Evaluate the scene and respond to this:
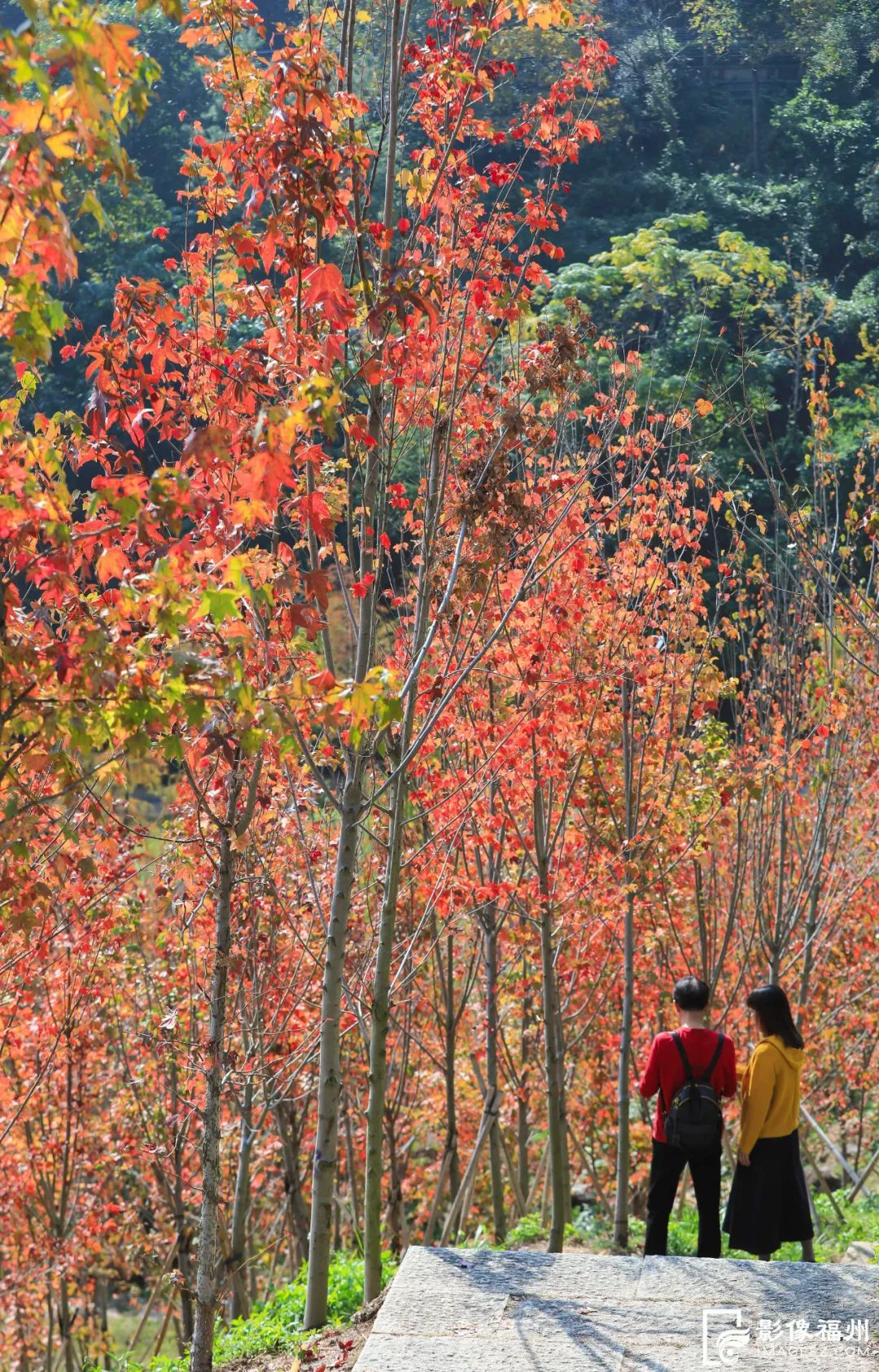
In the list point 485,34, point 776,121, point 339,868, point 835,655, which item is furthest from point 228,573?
point 776,121

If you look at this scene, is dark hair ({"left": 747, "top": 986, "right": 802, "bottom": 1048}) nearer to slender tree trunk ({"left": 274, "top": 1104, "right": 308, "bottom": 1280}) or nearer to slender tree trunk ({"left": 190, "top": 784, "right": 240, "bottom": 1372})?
slender tree trunk ({"left": 190, "top": 784, "right": 240, "bottom": 1372})

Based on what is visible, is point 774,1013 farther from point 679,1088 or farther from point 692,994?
point 679,1088

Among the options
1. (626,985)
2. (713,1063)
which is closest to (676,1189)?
(713,1063)

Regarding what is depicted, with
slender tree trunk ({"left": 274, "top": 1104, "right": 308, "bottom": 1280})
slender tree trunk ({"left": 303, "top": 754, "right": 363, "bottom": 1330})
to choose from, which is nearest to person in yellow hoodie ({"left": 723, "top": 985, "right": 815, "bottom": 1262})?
slender tree trunk ({"left": 303, "top": 754, "right": 363, "bottom": 1330})

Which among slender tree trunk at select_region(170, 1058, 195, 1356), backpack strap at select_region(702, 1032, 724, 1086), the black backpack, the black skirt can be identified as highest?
backpack strap at select_region(702, 1032, 724, 1086)

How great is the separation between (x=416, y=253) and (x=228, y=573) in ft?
8.14

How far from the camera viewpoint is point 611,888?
7.73 metres

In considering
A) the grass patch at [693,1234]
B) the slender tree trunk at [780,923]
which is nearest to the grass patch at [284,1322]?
the grass patch at [693,1234]

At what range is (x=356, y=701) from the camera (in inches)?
122

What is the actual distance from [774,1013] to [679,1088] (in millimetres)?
500

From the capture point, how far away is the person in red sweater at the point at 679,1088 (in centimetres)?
529

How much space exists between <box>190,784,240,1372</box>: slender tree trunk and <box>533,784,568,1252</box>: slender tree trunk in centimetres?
247

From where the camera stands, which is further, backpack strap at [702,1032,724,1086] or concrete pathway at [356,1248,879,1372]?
backpack strap at [702,1032,724,1086]

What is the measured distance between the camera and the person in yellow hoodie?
5.28 m
